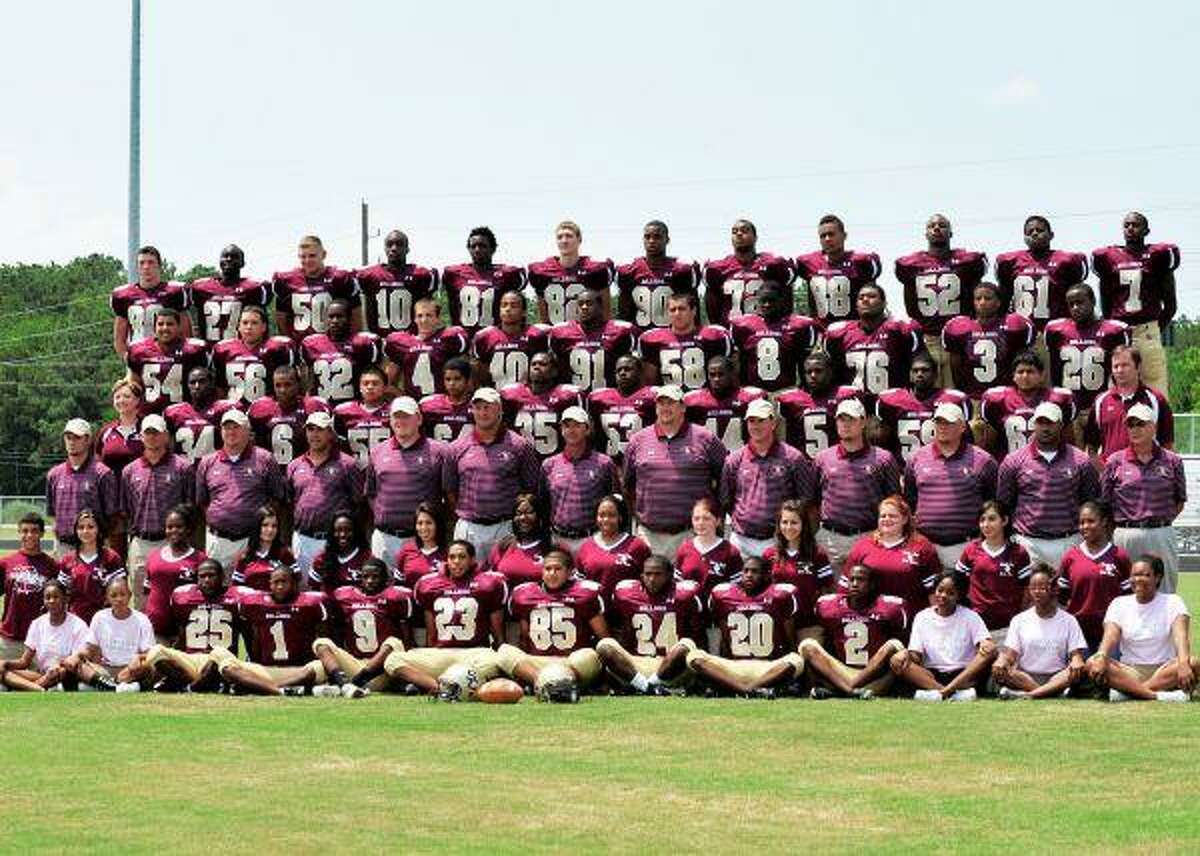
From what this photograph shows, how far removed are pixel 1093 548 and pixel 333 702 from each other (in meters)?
5.35

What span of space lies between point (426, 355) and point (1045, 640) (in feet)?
18.7

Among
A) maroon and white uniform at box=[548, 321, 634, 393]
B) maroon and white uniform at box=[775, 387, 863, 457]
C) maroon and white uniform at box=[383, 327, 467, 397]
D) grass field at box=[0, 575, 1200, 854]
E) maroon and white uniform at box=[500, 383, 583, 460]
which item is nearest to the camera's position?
grass field at box=[0, 575, 1200, 854]

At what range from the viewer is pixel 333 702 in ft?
46.7

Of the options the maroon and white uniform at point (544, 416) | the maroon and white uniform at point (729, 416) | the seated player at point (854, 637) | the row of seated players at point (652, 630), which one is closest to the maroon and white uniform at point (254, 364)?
the row of seated players at point (652, 630)

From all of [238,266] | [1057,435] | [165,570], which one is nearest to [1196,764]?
[1057,435]

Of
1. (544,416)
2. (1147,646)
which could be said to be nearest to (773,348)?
(544,416)

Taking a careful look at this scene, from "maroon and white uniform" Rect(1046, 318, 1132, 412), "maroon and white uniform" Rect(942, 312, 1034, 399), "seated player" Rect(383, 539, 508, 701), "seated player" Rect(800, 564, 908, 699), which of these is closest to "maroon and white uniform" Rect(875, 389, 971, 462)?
"maroon and white uniform" Rect(942, 312, 1034, 399)

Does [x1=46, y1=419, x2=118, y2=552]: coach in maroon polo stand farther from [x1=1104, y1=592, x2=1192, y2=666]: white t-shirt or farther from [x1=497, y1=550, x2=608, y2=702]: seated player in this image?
[x1=1104, y1=592, x2=1192, y2=666]: white t-shirt

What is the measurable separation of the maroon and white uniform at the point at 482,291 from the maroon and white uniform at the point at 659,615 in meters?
3.31

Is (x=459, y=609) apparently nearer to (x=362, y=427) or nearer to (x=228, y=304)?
(x=362, y=427)

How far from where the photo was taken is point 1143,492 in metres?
14.8

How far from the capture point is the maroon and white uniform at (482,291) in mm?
17375

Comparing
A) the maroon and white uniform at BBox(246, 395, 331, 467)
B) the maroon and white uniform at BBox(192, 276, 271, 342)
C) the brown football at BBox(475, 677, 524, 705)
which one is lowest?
the brown football at BBox(475, 677, 524, 705)

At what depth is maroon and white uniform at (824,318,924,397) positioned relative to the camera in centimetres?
1616
